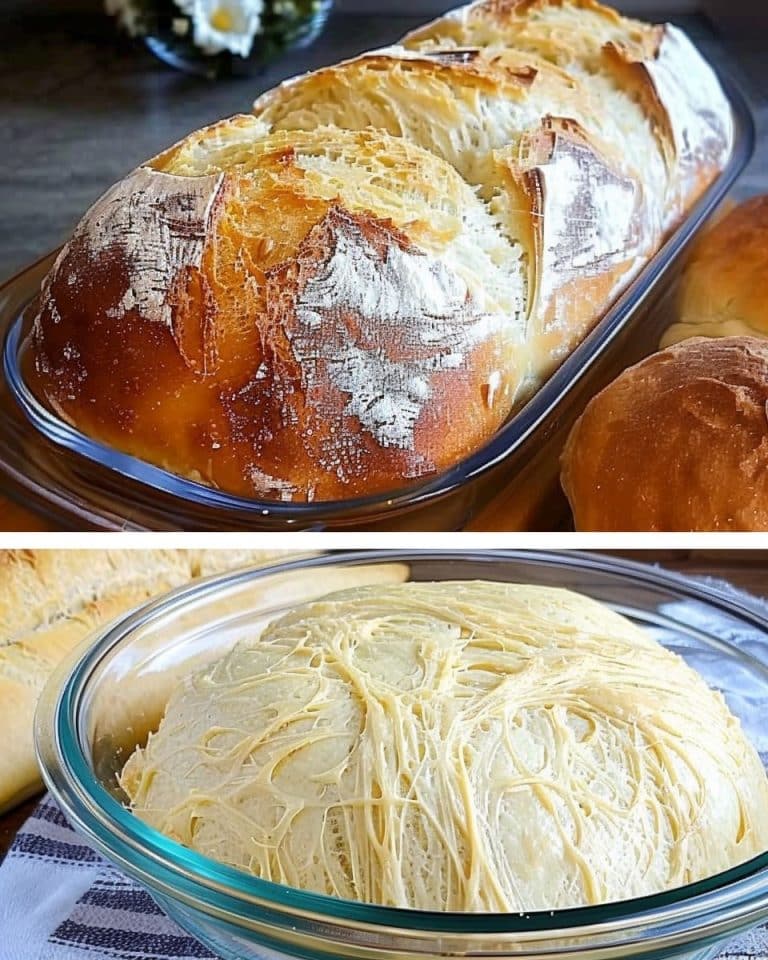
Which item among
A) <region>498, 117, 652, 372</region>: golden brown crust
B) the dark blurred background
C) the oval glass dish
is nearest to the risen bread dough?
the oval glass dish

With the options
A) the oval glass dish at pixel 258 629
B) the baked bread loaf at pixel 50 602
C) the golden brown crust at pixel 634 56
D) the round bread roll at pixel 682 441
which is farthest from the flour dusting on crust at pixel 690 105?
the baked bread loaf at pixel 50 602

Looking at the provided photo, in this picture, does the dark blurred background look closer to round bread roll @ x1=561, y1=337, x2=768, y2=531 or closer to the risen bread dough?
round bread roll @ x1=561, y1=337, x2=768, y2=531

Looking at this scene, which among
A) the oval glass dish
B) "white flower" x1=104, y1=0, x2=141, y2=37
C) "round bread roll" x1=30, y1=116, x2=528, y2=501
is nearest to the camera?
the oval glass dish

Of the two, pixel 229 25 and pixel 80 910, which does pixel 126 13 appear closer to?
pixel 229 25

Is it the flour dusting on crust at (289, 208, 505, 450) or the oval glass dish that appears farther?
the flour dusting on crust at (289, 208, 505, 450)

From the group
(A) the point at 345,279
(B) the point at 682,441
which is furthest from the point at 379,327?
(B) the point at 682,441

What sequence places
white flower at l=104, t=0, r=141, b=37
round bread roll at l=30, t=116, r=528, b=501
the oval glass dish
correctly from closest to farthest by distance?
the oval glass dish < round bread roll at l=30, t=116, r=528, b=501 < white flower at l=104, t=0, r=141, b=37

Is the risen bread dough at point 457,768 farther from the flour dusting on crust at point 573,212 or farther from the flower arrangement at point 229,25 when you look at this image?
the flower arrangement at point 229,25
